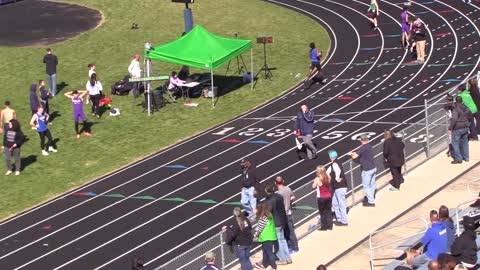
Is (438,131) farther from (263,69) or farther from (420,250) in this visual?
(263,69)

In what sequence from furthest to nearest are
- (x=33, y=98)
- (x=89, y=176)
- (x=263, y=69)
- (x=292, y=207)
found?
(x=263, y=69)
(x=33, y=98)
(x=89, y=176)
(x=292, y=207)

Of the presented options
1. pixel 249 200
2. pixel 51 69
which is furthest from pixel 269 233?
pixel 51 69

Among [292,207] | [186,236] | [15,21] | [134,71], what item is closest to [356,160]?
[292,207]

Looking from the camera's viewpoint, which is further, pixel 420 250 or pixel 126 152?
pixel 126 152

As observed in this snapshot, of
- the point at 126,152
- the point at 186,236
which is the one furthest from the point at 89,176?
the point at 186,236

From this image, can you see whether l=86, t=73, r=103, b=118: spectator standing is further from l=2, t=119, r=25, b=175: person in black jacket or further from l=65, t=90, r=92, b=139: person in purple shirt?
l=2, t=119, r=25, b=175: person in black jacket

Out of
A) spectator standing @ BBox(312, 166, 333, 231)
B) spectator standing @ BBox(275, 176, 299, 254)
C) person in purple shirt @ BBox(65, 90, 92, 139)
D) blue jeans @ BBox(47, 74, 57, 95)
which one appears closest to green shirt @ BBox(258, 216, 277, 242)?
spectator standing @ BBox(275, 176, 299, 254)

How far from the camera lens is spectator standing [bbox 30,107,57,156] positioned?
30031mm

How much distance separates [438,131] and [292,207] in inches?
276

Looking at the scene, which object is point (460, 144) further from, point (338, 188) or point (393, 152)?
point (338, 188)

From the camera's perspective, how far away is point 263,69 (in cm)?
3872

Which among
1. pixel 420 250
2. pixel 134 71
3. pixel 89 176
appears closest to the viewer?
pixel 420 250

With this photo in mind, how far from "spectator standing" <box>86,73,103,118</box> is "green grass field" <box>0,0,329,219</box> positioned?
47 centimetres

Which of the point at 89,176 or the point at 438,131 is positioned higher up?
the point at 438,131
